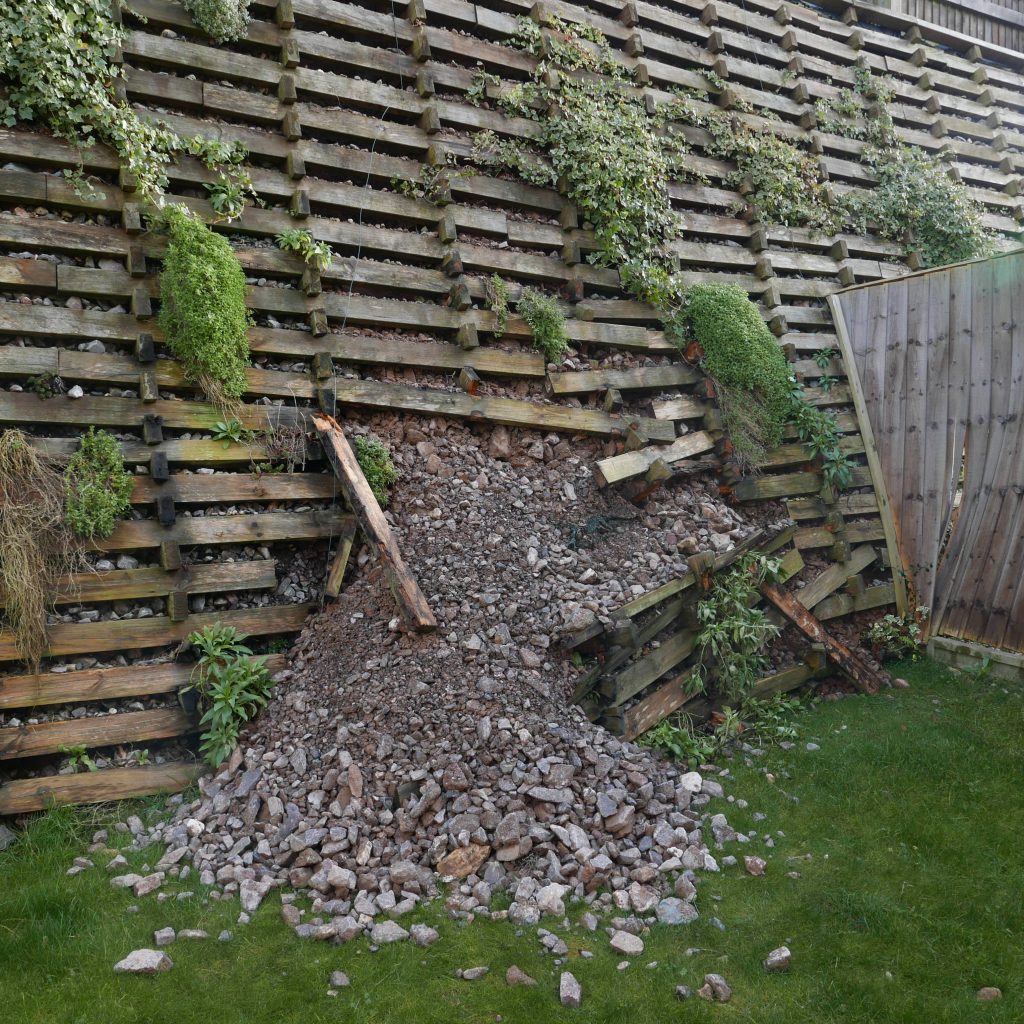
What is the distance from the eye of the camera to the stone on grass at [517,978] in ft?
12.5

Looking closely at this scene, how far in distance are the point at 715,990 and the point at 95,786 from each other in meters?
3.61

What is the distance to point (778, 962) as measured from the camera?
3.95 m

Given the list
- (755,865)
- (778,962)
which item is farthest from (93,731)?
(778,962)

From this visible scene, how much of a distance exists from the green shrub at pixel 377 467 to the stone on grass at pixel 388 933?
2956mm

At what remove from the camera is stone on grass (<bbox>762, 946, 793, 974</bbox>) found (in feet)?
12.9

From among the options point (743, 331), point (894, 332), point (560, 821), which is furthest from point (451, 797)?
point (894, 332)

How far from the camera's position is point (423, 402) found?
6.79 meters

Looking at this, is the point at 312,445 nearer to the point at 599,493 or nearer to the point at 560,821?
the point at 599,493

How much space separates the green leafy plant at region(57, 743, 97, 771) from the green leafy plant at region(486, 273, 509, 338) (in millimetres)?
4329

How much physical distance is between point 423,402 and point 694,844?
3734mm

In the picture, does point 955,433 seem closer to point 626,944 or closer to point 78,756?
point 626,944

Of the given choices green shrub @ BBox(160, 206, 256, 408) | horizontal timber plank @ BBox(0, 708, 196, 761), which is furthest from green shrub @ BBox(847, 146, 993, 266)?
horizontal timber plank @ BBox(0, 708, 196, 761)

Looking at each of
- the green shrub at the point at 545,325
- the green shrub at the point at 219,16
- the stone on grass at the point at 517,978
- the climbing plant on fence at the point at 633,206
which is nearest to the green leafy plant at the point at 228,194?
the green shrub at the point at 219,16

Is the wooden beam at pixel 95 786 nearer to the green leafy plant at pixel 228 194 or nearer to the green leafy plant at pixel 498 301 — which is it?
the green leafy plant at pixel 228 194
